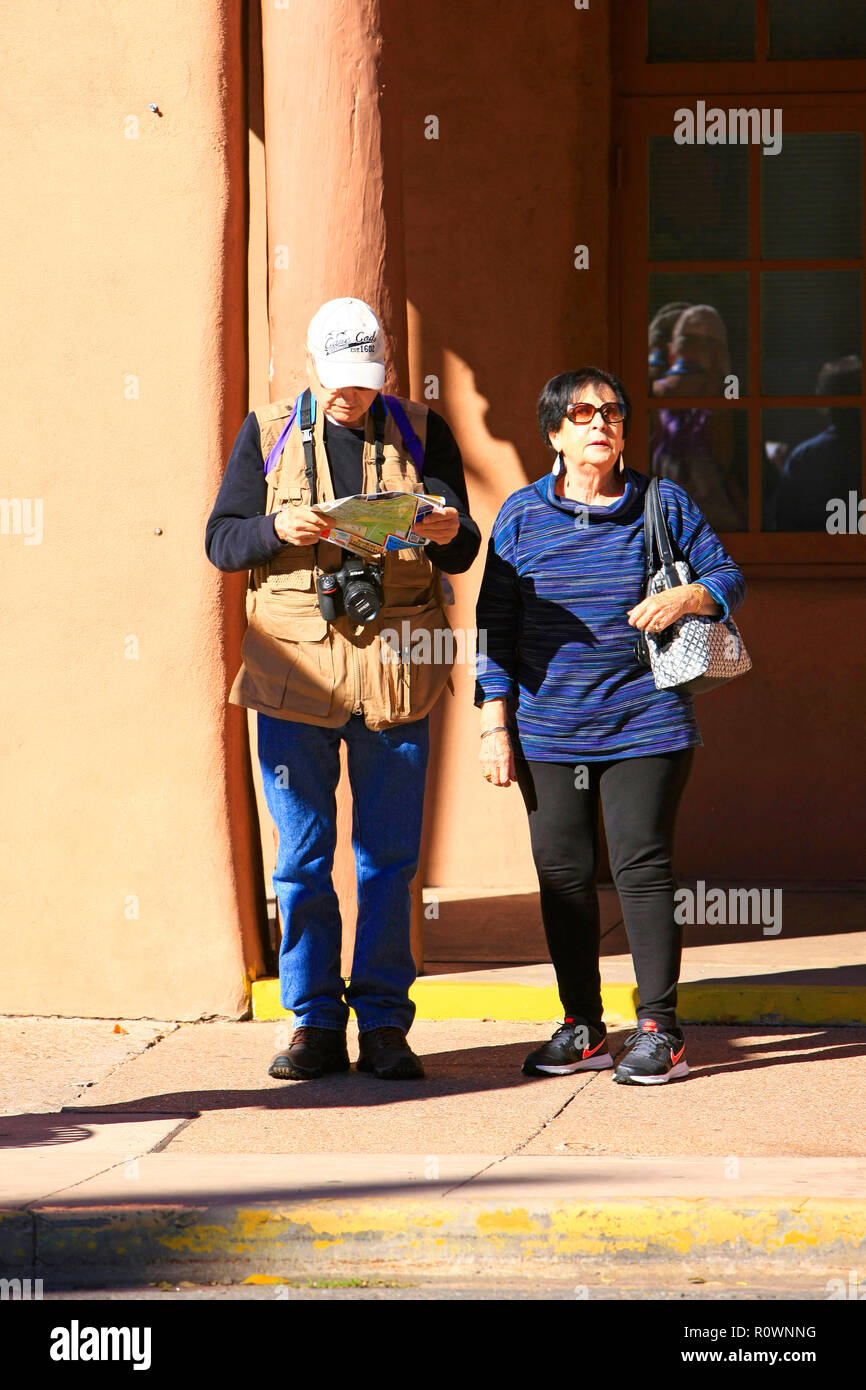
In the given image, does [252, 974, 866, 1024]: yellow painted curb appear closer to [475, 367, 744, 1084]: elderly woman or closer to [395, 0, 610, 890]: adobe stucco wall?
[475, 367, 744, 1084]: elderly woman

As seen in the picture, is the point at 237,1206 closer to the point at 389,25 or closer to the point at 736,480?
the point at 389,25

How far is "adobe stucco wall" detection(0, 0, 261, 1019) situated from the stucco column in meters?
0.26

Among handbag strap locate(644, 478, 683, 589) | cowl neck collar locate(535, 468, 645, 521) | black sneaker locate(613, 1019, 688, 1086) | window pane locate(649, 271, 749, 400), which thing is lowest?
black sneaker locate(613, 1019, 688, 1086)

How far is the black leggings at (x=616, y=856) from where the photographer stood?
5.33 meters

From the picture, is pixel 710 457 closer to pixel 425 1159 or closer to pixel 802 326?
pixel 802 326

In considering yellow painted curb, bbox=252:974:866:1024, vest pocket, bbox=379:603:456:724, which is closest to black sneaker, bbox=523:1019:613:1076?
yellow painted curb, bbox=252:974:866:1024

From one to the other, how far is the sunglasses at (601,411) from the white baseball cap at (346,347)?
0.56 meters

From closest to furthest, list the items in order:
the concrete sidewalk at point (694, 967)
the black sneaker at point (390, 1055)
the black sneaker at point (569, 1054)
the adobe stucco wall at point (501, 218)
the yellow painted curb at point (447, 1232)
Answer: the yellow painted curb at point (447, 1232), the black sneaker at point (390, 1055), the black sneaker at point (569, 1054), the concrete sidewalk at point (694, 967), the adobe stucco wall at point (501, 218)

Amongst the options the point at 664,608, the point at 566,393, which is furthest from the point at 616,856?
the point at 566,393

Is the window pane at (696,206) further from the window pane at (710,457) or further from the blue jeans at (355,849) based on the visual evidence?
the blue jeans at (355,849)

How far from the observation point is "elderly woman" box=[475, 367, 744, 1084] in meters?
5.32

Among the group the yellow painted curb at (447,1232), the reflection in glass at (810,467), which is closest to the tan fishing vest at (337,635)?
the yellow painted curb at (447,1232)

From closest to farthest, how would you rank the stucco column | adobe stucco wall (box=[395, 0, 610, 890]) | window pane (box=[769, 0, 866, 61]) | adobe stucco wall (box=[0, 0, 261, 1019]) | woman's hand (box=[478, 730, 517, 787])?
woman's hand (box=[478, 730, 517, 787]) < the stucco column < adobe stucco wall (box=[0, 0, 261, 1019]) < adobe stucco wall (box=[395, 0, 610, 890]) < window pane (box=[769, 0, 866, 61])

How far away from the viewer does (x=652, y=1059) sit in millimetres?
5395
